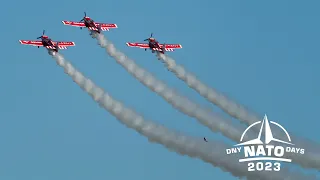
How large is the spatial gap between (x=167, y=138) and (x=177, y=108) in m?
7.56

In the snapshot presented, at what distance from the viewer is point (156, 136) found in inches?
6747

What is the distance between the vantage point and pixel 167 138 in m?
171

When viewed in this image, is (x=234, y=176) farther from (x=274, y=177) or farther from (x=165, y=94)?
(x=165, y=94)

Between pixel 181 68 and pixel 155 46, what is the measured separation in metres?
6.59

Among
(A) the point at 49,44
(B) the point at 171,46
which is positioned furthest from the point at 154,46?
(A) the point at 49,44

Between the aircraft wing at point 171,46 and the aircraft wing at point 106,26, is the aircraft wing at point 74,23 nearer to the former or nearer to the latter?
the aircraft wing at point 106,26

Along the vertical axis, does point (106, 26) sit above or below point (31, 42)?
above

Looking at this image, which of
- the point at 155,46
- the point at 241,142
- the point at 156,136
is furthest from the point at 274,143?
the point at 155,46

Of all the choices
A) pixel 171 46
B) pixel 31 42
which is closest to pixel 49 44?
pixel 31 42

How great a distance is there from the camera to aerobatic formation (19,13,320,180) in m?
165

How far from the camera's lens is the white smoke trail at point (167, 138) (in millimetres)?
164875

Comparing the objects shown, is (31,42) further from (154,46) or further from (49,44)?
(154,46)

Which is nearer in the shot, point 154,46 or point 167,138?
point 167,138

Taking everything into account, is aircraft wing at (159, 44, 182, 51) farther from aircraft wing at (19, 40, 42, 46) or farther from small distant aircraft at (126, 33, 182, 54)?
aircraft wing at (19, 40, 42, 46)
